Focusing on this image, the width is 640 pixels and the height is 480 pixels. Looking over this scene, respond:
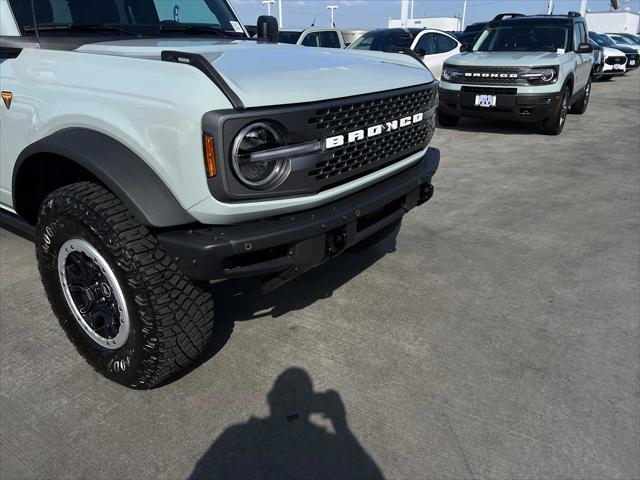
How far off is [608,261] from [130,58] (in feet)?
12.0

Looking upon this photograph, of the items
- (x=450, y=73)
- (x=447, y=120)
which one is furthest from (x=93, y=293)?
(x=447, y=120)

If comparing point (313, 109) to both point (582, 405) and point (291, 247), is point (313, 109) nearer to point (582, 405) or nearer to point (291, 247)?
point (291, 247)

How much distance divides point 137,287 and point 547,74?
25.6ft

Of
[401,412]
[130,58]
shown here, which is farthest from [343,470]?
[130,58]

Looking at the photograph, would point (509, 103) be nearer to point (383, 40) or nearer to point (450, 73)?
point (450, 73)

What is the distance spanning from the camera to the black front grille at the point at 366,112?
7.22 ft

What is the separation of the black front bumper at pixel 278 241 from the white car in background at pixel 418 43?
330 inches

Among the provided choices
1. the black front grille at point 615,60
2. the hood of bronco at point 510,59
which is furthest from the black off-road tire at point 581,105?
the black front grille at point 615,60

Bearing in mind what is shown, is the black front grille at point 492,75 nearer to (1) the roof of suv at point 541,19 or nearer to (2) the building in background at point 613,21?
(1) the roof of suv at point 541,19

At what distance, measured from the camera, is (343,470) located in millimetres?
2049

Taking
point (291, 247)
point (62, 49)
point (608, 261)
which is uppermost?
point (62, 49)

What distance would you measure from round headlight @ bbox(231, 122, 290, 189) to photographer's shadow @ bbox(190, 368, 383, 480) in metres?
1.06

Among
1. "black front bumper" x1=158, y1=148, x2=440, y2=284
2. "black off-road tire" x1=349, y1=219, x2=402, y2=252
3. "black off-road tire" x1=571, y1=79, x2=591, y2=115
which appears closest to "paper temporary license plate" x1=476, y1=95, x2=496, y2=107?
"black off-road tire" x1=571, y1=79, x2=591, y2=115

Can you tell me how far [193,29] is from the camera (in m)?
3.39
